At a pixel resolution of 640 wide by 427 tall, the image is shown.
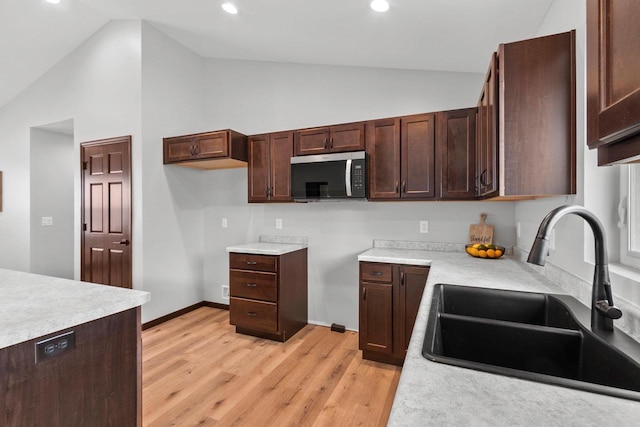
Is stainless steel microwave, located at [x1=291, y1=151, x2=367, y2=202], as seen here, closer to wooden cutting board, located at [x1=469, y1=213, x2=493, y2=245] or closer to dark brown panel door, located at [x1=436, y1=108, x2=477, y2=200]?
dark brown panel door, located at [x1=436, y1=108, x2=477, y2=200]

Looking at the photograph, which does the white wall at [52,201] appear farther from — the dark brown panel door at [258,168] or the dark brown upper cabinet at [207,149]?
the dark brown panel door at [258,168]

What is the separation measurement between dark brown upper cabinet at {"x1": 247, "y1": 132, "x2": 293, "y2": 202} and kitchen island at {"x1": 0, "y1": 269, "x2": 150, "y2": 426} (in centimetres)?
193

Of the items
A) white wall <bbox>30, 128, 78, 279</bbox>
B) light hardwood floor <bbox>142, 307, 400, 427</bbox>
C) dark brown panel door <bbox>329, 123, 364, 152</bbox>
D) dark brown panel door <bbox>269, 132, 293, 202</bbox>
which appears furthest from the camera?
white wall <bbox>30, 128, 78, 279</bbox>

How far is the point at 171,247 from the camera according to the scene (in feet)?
11.6

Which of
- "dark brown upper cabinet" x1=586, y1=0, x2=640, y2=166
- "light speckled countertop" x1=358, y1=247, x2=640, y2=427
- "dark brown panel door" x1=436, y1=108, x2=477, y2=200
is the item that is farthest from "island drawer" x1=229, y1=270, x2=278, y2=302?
"dark brown upper cabinet" x1=586, y1=0, x2=640, y2=166

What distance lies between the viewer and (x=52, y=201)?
4426 mm

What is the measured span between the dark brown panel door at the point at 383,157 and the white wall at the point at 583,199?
1205 millimetres

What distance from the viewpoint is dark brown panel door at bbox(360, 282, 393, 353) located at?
2490 millimetres

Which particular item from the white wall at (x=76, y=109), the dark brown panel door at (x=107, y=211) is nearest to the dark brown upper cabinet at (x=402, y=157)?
the white wall at (x=76, y=109)

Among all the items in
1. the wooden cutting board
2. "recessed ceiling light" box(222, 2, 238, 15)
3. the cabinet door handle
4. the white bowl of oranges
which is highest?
"recessed ceiling light" box(222, 2, 238, 15)

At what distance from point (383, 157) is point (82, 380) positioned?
95.8 inches

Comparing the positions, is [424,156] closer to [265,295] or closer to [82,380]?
[265,295]

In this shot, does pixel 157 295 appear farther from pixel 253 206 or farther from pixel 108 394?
pixel 108 394

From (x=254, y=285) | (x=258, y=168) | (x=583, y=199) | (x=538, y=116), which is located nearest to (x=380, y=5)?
(x=538, y=116)
